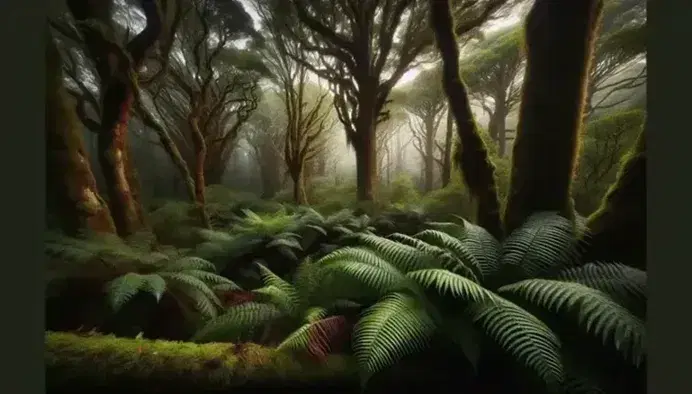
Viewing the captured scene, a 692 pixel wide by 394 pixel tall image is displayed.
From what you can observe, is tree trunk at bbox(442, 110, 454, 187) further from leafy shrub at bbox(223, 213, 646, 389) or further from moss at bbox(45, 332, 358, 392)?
moss at bbox(45, 332, 358, 392)

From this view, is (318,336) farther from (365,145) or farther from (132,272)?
(365,145)

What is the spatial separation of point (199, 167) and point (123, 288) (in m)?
0.80

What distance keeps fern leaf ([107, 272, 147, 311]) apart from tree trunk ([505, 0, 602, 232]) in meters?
1.83

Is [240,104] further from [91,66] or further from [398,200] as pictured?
[398,200]

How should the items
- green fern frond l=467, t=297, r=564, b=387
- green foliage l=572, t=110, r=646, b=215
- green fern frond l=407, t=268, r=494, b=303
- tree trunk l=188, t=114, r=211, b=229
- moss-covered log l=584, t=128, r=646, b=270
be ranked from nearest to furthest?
green fern frond l=467, t=297, r=564, b=387
green fern frond l=407, t=268, r=494, b=303
moss-covered log l=584, t=128, r=646, b=270
green foliage l=572, t=110, r=646, b=215
tree trunk l=188, t=114, r=211, b=229

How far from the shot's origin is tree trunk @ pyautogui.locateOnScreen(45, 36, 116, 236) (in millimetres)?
1712

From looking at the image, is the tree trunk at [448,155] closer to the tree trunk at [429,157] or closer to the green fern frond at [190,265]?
the tree trunk at [429,157]

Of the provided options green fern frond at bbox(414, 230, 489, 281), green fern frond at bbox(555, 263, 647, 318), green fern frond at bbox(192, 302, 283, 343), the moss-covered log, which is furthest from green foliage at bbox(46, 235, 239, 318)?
the moss-covered log

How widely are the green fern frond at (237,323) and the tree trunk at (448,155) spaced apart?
1.19 meters

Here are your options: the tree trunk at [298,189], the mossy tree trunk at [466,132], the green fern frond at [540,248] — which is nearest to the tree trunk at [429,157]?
the mossy tree trunk at [466,132]

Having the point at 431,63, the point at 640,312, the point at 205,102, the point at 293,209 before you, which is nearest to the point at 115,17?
the point at 205,102

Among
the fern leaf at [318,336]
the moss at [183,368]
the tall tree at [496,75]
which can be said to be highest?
the tall tree at [496,75]

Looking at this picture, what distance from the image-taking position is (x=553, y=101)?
1.86m

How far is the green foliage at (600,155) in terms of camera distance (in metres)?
1.77
